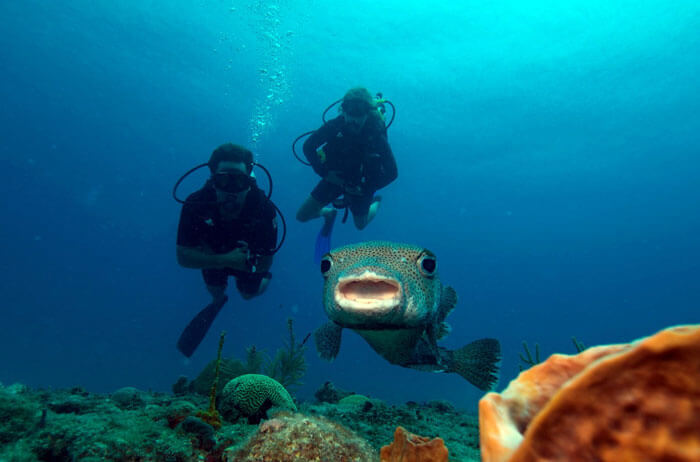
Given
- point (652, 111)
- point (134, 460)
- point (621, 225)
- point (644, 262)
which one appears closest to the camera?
point (134, 460)

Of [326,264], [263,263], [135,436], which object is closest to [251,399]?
[135,436]

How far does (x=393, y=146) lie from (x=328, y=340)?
198 ft

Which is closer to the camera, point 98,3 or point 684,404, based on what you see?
point 684,404

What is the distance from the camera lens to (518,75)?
136ft

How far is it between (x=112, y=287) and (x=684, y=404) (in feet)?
406

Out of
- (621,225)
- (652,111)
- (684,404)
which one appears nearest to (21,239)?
(684,404)

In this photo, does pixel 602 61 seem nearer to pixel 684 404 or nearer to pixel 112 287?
pixel 684 404

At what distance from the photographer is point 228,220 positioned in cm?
897

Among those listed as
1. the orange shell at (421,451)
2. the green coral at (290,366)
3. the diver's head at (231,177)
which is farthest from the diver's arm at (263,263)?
the orange shell at (421,451)

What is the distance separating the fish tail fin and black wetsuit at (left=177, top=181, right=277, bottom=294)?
6334mm

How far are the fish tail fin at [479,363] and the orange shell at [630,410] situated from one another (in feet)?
11.0

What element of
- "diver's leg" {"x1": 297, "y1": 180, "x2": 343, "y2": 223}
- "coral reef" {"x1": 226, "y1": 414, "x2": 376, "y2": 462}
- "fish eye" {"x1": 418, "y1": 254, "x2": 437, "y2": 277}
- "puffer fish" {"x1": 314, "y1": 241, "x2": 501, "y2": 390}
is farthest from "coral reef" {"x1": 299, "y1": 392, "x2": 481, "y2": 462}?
"diver's leg" {"x1": 297, "y1": 180, "x2": 343, "y2": 223}

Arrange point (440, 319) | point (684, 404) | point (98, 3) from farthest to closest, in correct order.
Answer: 1. point (98, 3)
2. point (440, 319)
3. point (684, 404)

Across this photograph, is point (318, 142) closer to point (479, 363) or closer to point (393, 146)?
point (479, 363)
